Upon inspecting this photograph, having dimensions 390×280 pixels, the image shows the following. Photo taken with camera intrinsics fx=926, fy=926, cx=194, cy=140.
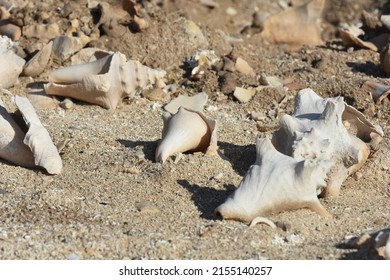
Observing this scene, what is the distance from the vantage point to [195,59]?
4547 millimetres

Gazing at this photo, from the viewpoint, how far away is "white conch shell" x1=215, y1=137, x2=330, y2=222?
3168 millimetres

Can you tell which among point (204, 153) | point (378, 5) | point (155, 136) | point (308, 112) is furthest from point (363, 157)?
point (378, 5)

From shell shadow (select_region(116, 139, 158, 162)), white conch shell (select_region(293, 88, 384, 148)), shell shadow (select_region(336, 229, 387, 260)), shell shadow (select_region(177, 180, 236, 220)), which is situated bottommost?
shell shadow (select_region(116, 139, 158, 162))

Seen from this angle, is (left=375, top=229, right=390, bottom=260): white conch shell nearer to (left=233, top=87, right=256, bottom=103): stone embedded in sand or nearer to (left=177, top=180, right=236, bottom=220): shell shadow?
(left=177, top=180, right=236, bottom=220): shell shadow

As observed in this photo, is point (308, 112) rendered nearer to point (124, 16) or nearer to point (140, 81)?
point (140, 81)

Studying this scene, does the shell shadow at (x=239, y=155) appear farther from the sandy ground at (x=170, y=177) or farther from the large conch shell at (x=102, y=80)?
the large conch shell at (x=102, y=80)

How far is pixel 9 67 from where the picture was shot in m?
4.29

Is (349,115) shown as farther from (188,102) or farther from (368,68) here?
(368,68)

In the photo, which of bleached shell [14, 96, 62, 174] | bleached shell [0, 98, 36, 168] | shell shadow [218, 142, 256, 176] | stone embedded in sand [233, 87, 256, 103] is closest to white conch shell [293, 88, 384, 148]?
shell shadow [218, 142, 256, 176]

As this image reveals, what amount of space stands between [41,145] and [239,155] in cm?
79

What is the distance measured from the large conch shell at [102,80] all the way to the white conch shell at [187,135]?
1.80 ft

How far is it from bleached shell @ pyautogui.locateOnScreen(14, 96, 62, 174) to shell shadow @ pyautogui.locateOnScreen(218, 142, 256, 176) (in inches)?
25.9

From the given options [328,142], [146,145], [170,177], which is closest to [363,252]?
[328,142]

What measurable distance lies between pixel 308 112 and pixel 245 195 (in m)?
0.63
